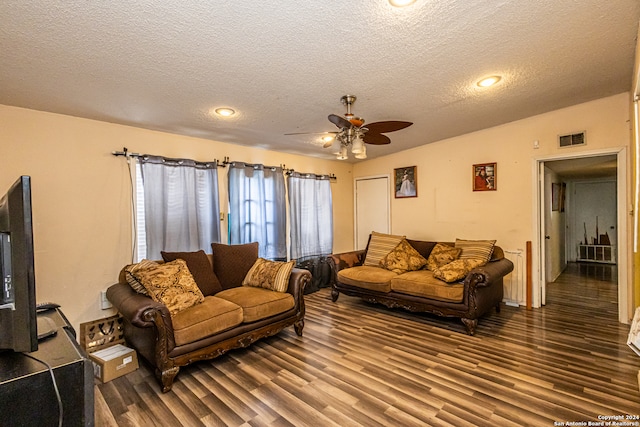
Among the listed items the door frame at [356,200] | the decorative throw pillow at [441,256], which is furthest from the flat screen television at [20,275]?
Result: the door frame at [356,200]

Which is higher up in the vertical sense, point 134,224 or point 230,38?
point 230,38

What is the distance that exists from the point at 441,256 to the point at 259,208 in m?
2.56

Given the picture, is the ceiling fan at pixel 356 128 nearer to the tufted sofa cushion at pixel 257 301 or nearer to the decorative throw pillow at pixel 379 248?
the tufted sofa cushion at pixel 257 301

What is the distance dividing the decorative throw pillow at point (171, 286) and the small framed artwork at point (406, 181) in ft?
12.0

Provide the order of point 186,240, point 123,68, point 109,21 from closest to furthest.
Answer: point 109,21, point 123,68, point 186,240

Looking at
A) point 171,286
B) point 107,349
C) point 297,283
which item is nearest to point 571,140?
point 297,283

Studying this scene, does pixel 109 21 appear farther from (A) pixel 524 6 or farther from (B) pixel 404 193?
(B) pixel 404 193

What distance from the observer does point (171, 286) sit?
255 cm

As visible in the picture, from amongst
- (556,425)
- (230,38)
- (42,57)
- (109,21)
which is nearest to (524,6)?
(230,38)

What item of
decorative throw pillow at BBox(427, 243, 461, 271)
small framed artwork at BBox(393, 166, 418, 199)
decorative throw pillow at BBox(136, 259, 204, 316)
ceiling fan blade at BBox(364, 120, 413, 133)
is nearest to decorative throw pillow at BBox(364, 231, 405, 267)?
decorative throw pillow at BBox(427, 243, 461, 271)

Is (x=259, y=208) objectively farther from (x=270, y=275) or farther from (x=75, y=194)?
(x=75, y=194)

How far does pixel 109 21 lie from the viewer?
5.19 ft

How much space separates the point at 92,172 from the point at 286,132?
2.08 meters

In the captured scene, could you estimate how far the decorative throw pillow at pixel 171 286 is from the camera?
Result: 8.03 ft
